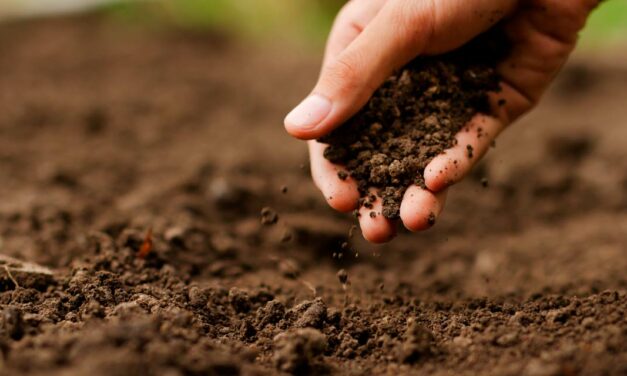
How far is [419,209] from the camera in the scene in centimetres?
188

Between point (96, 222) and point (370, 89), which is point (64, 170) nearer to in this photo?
point (96, 222)

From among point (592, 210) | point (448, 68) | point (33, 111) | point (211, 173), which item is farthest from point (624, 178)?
point (33, 111)

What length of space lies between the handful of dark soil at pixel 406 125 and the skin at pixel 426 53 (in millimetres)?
36

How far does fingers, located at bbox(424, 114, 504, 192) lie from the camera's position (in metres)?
1.92

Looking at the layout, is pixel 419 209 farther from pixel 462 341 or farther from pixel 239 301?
pixel 239 301

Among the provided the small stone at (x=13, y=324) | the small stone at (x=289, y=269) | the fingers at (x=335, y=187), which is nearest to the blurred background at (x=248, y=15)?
the small stone at (x=289, y=269)

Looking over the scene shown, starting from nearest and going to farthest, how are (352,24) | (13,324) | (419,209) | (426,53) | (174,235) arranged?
(13,324) < (419,209) < (426,53) < (352,24) < (174,235)

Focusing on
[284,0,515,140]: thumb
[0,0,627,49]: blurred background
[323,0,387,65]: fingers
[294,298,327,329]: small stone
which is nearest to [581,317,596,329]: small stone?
[294,298,327,329]: small stone

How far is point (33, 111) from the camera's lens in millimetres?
4207

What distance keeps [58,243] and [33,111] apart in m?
2.01

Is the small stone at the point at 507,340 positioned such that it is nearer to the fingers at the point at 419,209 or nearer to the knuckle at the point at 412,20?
the fingers at the point at 419,209

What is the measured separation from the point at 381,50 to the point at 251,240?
114 cm

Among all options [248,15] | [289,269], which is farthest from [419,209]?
[248,15]

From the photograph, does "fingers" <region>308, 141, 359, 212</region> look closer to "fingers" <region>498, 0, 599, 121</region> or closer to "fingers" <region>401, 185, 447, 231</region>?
"fingers" <region>401, 185, 447, 231</region>
